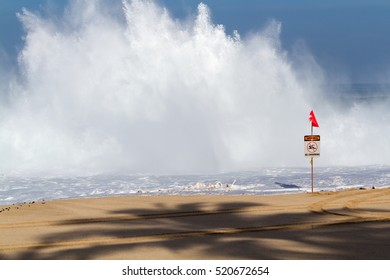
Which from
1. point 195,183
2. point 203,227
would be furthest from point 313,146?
point 203,227

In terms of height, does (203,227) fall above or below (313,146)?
below

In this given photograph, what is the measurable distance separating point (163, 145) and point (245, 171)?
439 cm

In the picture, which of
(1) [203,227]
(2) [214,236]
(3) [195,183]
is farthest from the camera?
(3) [195,183]

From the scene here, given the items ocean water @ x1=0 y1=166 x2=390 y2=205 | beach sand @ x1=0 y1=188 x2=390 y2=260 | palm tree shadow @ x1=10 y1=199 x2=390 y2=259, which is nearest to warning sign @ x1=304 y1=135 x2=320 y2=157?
beach sand @ x1=0 y1=188 x2=390 y2=260

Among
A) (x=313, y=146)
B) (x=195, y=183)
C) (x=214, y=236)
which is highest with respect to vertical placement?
(x=313, y=146)

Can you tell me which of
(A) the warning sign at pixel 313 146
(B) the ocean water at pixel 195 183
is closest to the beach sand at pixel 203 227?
(A) the warning sign at pixel 313 146

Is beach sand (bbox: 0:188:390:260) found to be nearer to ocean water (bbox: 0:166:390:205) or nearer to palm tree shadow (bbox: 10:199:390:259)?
palm tree shadow (bbox: 10:199:390:259)

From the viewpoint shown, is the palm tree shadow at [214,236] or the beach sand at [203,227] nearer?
the palm tree shadow at [214,236]

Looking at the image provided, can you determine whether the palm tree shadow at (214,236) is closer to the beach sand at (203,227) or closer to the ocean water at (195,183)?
the beach sand at (203,227)

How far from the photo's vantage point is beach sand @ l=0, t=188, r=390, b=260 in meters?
7.91

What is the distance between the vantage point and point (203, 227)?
991 centimetres

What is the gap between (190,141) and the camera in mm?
25156

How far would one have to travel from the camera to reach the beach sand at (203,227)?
7910 mm

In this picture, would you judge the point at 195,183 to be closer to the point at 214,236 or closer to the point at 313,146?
the point at 313,146
